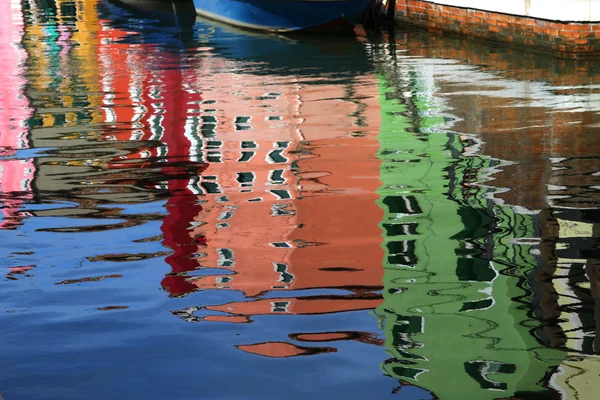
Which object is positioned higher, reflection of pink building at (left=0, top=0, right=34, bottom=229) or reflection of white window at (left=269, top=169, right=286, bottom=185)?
reflection of pink building at (left=0, top=0, right=34, bottom=229)

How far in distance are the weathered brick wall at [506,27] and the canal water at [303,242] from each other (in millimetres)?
1851

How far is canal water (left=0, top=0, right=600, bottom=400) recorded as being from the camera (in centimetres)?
352

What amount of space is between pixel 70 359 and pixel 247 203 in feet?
7.99

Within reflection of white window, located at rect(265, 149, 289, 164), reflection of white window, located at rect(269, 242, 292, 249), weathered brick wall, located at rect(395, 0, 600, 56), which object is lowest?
reflection of white window, located at rect(269, 242, 292, 249)

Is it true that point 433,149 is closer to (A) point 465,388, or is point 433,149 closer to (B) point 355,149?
(B) point 355,149

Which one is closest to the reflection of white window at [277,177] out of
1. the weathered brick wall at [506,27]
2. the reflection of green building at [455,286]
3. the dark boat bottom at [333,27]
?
the reflection of green building at [455,286]

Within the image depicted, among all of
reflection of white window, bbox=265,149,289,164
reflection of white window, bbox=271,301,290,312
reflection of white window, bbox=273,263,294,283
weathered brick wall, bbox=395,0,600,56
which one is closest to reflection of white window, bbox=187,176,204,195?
reflection of white window, bbox=265,149,289,164

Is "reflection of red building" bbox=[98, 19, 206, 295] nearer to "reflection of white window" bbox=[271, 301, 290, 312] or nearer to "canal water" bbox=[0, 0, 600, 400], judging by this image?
"canal water" bbox=[0, 0, 600, 400]

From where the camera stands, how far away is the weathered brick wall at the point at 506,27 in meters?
12.7

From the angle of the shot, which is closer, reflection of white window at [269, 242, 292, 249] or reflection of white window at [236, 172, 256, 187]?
reflection of white window at [269, 242, 292, 249]

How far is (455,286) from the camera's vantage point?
4348 mm

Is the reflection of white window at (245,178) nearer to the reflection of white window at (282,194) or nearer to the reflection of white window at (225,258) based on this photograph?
→ the reflection of white window at (282,194)

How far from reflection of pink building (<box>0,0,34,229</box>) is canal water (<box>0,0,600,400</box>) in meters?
0.04

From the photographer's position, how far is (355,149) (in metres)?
7.39
